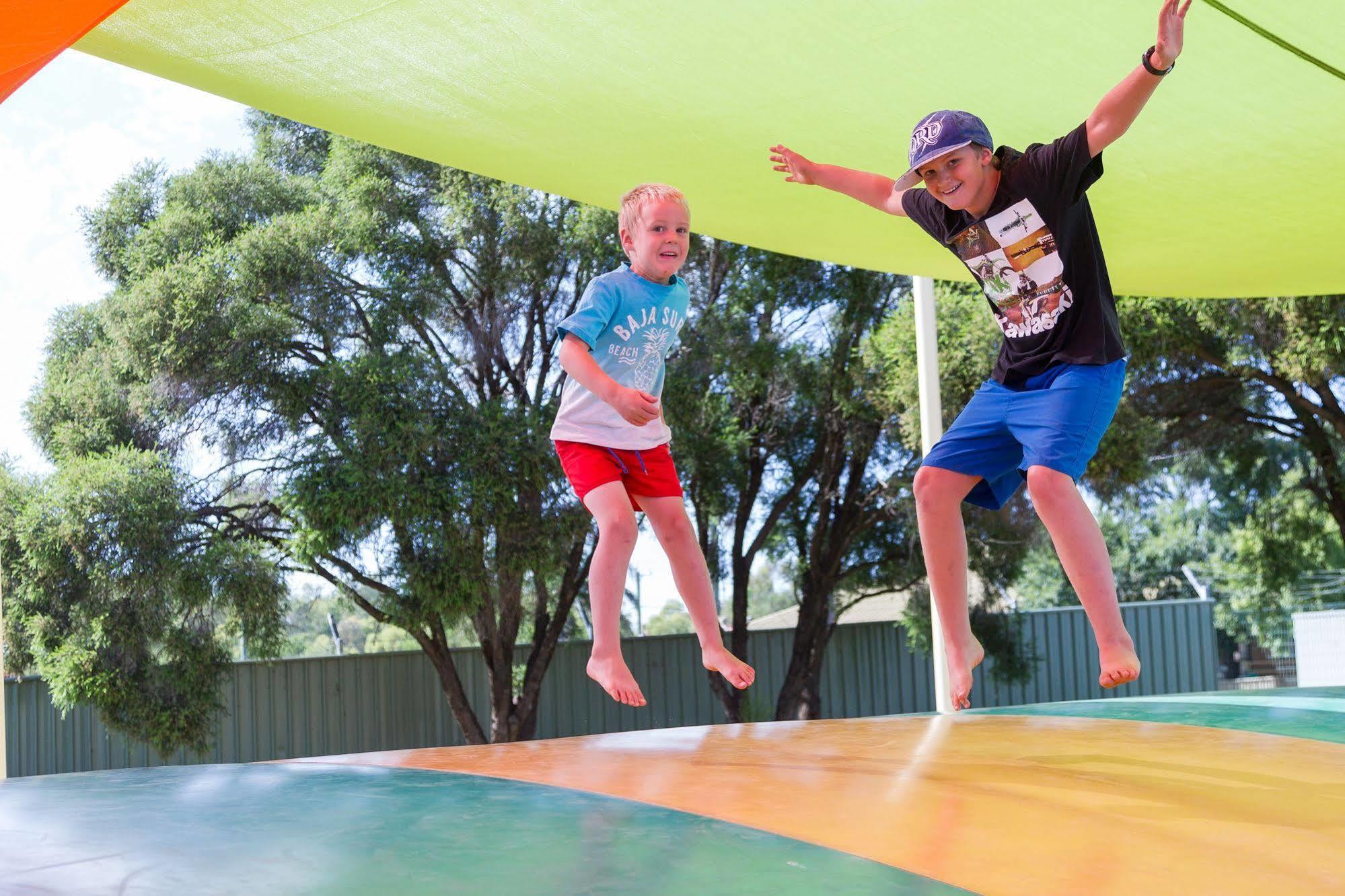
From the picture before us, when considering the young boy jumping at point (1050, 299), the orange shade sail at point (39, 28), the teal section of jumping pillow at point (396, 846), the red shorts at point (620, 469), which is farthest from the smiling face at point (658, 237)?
the teal section of jumping pillow at point (396, 846)

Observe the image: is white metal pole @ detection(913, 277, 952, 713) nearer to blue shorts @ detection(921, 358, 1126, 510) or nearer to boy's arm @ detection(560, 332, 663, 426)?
blue shorts @ detection(921, 358, 1126, 510)

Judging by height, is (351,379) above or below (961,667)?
above

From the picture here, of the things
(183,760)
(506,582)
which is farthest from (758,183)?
(183,760)

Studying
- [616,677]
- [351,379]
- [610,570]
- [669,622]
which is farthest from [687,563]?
[669,622]

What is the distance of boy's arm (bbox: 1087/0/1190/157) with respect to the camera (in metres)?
1.65

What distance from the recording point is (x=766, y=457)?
12.6m

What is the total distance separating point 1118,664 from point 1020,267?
2.07ft

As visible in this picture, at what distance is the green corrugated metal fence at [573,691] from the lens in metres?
11.4

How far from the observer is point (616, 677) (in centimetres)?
222

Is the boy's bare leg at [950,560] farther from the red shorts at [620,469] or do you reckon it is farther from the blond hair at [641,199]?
the blond hair at [641,199]

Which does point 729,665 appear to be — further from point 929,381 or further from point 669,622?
point 669,622

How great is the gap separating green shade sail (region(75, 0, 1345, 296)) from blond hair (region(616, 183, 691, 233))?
0.37 m

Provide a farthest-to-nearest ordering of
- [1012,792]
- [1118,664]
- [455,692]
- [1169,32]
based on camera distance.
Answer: [455,692] < [1118,664] < [1169,32] < [1012,792]

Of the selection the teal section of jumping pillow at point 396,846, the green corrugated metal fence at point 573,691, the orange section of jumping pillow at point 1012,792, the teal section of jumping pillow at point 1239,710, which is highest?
the teal section of jumping pillow at point 396,846
